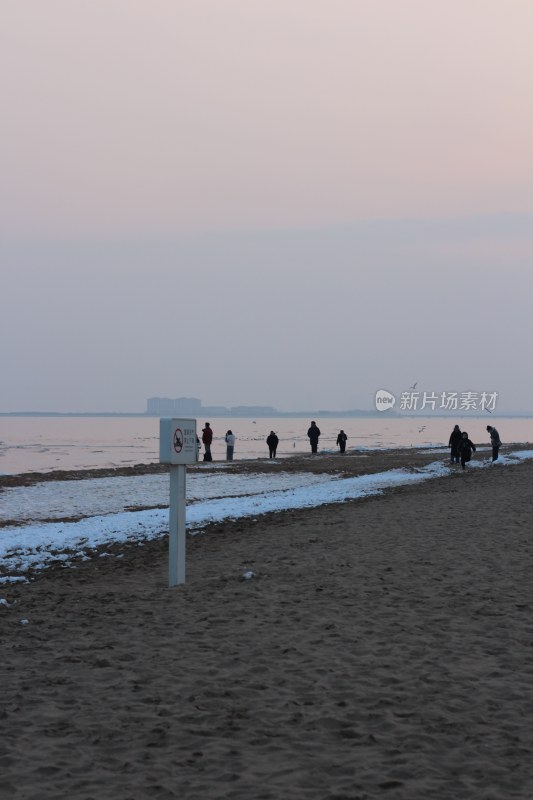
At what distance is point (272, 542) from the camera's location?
49.8 ft

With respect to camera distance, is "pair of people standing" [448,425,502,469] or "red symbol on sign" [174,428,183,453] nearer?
"red symbol on sign" [174,428,183,453]

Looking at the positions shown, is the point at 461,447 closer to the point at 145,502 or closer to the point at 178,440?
the point at 145,502

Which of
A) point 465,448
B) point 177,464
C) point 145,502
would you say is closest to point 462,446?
point 465,448

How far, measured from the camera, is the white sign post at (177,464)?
34.3 ft

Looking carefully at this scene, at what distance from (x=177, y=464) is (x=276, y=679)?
4.24m

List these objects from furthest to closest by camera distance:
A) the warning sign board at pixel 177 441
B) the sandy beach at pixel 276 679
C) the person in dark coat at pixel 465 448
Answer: the person in dark coat at pixel 465 448 → the warning sign board at pixel 177 441 → the sandy beach at pixel 276 679

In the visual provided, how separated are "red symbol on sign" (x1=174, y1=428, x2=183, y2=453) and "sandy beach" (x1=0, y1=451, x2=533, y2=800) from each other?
6.06 ft

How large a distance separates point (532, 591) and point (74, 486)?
25059mm

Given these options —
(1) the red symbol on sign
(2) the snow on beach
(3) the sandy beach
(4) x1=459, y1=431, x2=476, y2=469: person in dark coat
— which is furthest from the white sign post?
(4) x1=459, y1=431, x2=476, y2=469: person in dark coat

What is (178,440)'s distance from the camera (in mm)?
10578

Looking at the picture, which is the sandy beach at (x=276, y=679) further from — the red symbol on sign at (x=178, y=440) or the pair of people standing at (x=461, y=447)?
the pair of people standing at (x=461, y=447)

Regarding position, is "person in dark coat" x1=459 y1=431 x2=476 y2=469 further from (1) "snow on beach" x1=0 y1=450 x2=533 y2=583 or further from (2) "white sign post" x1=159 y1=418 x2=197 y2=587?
(2) "white sign post" x1=159 y1=418 x2=197 y2=587

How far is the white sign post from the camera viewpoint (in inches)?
412

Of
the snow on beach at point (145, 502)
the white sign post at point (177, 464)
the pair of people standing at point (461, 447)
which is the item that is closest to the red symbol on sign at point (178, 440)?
the white sign post at point (177, 464)
